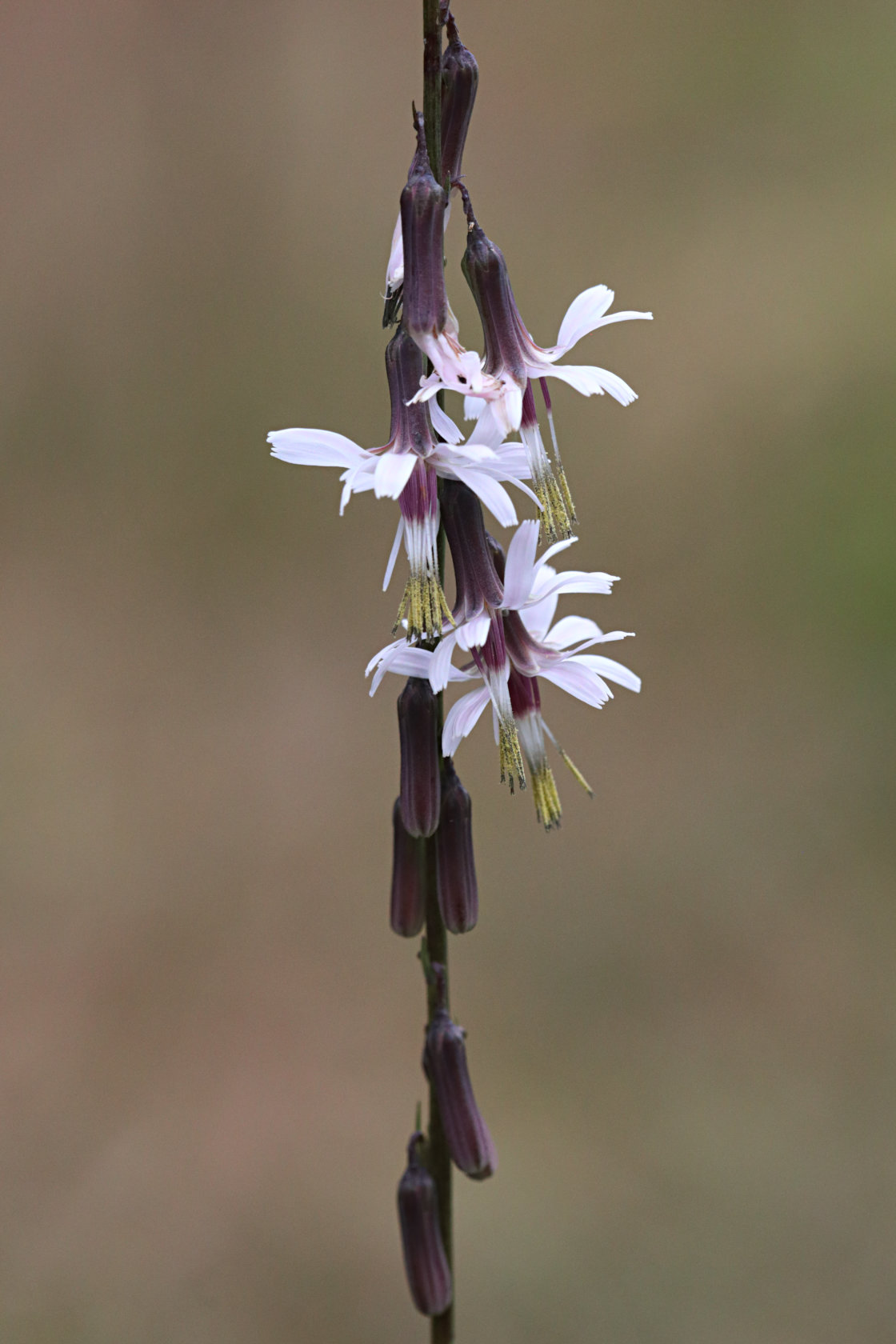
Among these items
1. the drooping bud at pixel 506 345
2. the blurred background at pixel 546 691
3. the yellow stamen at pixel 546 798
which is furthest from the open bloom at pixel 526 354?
the blurred background at pixel 546 691

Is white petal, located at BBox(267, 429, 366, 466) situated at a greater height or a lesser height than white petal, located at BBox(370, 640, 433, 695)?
greater

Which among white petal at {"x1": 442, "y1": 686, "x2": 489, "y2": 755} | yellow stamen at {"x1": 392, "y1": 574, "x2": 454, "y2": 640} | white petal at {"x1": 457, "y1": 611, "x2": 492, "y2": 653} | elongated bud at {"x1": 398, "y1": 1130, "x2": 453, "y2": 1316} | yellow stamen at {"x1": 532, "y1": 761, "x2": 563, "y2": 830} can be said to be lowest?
elongated bud at {"x1": 398, "y1": 1130, "x2": 453, "y2": 1316}

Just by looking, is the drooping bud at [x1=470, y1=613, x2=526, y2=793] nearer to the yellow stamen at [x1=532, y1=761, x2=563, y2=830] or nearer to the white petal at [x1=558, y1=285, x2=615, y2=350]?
the yellow stamen at [x1=532, y1=761, x2=563, y2=830]

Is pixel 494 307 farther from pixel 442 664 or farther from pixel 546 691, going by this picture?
pixel 546 691

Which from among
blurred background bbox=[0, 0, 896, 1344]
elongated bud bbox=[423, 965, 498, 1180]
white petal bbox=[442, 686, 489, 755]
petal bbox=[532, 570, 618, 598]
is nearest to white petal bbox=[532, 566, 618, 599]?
petal bbox=[532, 570, 618, 598]

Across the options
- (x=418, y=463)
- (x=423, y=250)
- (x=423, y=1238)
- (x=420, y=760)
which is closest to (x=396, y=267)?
(x=423, y=250)

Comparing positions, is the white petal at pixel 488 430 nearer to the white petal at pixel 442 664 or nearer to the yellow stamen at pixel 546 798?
the white petal at pixel 442 664
